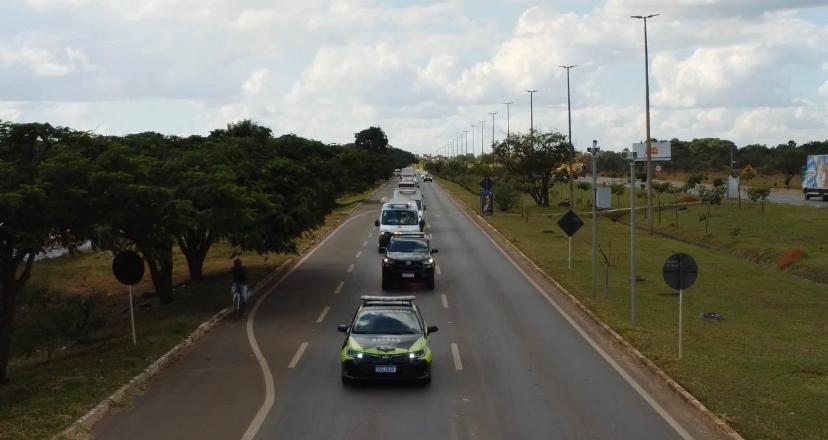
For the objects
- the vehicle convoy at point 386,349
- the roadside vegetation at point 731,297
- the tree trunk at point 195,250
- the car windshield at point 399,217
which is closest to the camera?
the roadside vegetation at point 731,297

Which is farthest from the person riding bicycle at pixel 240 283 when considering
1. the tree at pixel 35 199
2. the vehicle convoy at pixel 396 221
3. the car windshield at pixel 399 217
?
Answer: the car windshield at pixel 399 217

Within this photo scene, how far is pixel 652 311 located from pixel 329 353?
1050 cm

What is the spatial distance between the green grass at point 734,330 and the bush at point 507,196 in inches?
1173

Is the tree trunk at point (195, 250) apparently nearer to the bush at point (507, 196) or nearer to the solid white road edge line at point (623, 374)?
the solid white road edge line at point (623, 374)

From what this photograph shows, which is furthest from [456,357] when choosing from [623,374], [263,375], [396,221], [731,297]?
[396,221]

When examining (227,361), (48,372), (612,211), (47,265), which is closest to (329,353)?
(227,361)

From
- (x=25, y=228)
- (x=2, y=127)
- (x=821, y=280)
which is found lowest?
(x=821, y=280)

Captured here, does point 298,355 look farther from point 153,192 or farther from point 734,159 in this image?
point 734,159

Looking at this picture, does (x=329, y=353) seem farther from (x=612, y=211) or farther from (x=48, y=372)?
(x=612, y=211)

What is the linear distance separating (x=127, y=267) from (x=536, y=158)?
61.2 meters

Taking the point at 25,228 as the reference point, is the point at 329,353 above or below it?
below

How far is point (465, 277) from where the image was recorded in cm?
3322

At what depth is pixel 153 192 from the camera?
20719 millimetres

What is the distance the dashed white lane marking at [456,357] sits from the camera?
1803cm
